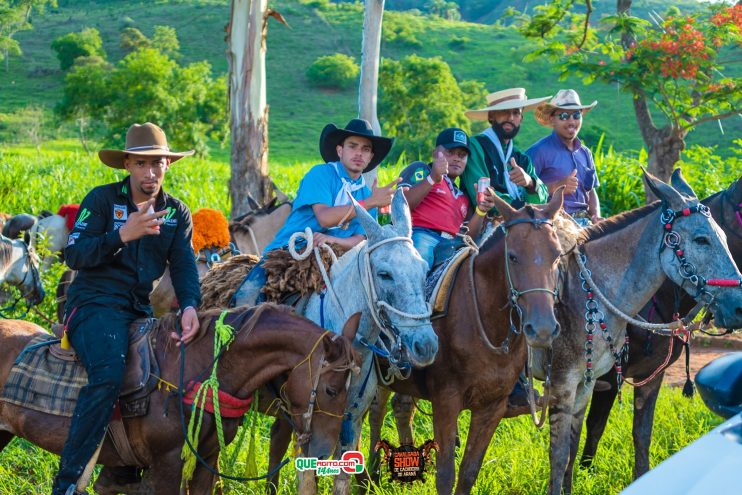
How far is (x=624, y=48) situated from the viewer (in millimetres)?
12758

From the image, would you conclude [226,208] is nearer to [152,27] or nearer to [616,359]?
[616,359]

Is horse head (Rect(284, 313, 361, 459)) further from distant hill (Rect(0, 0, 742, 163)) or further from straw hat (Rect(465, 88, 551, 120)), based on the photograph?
distant hill (Rect(0, 0, 742, 163))

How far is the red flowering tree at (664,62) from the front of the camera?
11359 mm

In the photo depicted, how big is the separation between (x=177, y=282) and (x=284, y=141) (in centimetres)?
4468

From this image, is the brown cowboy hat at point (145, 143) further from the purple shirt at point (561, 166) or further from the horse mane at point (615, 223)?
the purple shirt at point (561, 166)

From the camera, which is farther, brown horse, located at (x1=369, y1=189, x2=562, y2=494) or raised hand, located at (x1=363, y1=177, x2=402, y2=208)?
raised hand, located at (x1=363, y1=177, x2=402, y2=208)

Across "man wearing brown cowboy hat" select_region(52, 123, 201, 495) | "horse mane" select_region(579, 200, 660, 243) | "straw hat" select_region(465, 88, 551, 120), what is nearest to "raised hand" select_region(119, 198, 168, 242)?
"man wearing brown cowboy hat" select_region(52, 123, 201, 495)

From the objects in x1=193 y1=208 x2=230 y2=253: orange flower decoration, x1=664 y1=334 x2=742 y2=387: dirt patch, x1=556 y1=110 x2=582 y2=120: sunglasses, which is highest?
x1=556 y1=110 x2=582 y2=120: sunglasses

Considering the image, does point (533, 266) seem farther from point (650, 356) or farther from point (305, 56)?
point (305, 56)

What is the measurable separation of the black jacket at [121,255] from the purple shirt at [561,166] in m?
3.56

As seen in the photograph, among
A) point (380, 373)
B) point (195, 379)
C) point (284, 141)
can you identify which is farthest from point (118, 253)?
point (284, 141)

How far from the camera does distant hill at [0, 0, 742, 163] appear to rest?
4812 cm

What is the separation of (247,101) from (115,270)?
308 inches

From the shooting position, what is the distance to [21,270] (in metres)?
9.03
